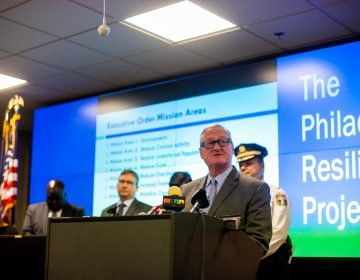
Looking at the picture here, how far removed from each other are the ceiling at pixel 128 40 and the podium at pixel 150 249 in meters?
2.61

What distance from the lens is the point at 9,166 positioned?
6.06 m

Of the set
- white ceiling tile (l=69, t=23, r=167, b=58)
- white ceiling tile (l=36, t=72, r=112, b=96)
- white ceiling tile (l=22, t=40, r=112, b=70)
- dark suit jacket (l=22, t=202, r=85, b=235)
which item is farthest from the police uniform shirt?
white ceiling tile (l=36, t=72, r=112, b=96)

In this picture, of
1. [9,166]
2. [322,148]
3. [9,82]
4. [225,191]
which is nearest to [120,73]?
[9,82]

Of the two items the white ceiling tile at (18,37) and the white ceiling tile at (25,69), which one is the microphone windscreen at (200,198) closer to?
the white ceiling tile at (18,37)

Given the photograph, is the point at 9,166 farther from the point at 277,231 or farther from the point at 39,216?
the point at 277,231

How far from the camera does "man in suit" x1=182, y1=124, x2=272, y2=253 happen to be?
2441 mm

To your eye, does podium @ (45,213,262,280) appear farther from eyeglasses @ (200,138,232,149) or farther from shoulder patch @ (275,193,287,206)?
shoulder patch @ (275,193,287,206)

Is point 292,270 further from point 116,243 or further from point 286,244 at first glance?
point 116,243

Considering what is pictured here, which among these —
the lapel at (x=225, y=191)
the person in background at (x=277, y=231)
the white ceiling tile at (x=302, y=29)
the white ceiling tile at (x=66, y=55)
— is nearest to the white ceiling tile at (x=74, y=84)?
the white ceiling tile at (x=66, y=55)

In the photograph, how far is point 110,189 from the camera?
6.51 m

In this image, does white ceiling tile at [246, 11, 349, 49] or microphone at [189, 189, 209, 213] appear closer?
microphone at [189, 189, 209, 213]

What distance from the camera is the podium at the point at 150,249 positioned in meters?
2.00

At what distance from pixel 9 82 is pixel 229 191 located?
4860 mm

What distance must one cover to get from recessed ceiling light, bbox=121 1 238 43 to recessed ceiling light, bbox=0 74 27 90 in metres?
2.22
